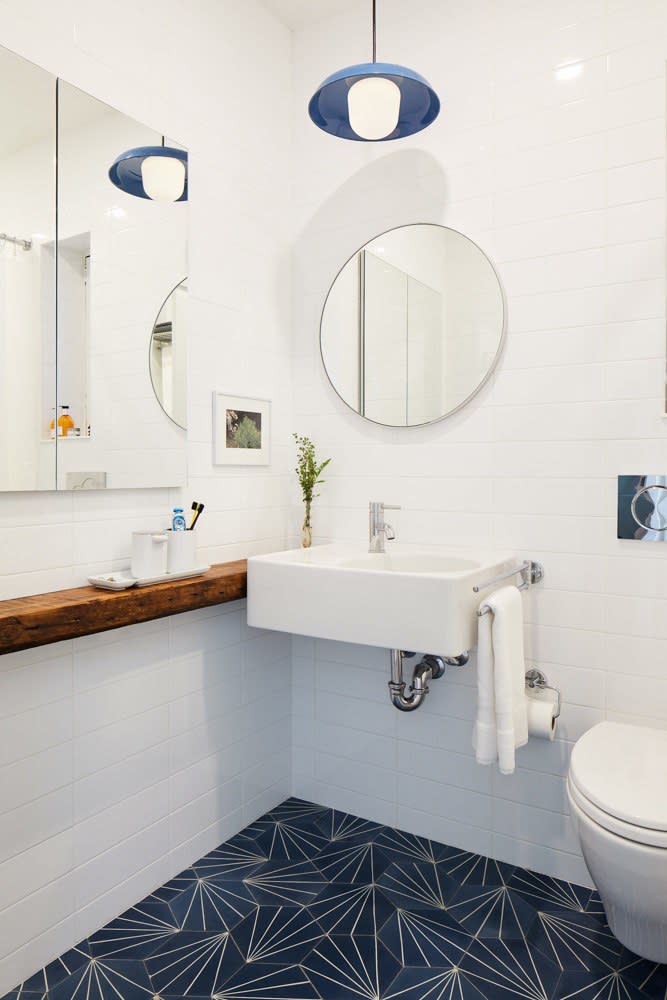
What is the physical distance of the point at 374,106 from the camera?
1.74m

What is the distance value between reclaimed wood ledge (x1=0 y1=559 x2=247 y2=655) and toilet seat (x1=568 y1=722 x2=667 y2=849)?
3.24 feet

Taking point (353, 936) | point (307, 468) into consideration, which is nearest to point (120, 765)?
point (353, 936)

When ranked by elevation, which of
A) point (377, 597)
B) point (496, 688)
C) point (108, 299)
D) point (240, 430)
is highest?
point (108, 299)

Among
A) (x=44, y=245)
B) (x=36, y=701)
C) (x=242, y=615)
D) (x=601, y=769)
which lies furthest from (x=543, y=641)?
(x=44, y=245)

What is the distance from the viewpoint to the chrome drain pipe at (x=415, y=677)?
6.39 feet

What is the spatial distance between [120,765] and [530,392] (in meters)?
1.51

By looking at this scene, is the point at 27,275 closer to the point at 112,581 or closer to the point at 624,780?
the point at 112,581

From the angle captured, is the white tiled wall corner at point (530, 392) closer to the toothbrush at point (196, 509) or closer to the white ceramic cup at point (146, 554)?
the toothbrush at point (196, 509)

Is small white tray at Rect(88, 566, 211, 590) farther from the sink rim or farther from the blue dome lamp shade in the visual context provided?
the blue dome lamp shade

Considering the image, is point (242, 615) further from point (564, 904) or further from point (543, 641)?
point (564, 904)

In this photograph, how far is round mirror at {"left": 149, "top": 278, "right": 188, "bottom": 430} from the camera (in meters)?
1.85

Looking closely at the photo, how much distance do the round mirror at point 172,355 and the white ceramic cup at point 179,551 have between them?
341 millimetres

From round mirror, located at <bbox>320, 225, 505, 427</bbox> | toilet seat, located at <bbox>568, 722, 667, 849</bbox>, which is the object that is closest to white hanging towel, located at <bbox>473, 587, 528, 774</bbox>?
toilet seat, located at <bbox>568, 722, 667, 849</bbox>

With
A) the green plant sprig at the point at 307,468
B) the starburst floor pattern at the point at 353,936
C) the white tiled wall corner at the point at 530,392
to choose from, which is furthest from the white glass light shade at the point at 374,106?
the starburst floor pattern at the point at 353,936
